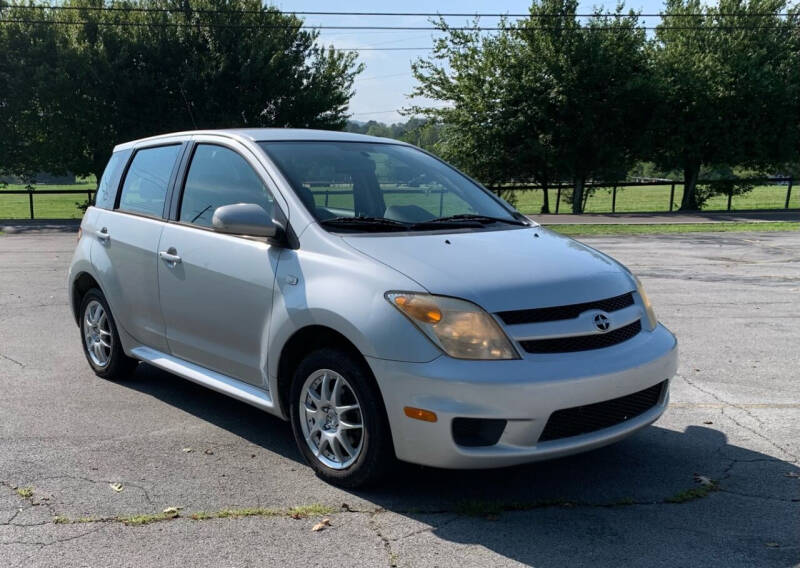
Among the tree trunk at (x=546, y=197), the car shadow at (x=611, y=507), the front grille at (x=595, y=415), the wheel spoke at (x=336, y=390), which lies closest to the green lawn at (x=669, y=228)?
the tree trunk at (x=546, y=197)

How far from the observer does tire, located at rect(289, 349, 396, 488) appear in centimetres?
377

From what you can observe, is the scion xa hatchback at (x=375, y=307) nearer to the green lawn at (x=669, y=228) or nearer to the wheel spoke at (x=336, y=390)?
the wheel spoke at (x=336, y=390)

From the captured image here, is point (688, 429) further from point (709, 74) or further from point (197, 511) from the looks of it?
point (709, 74)

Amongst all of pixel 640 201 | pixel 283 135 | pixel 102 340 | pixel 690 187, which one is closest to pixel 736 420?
pixel 283 135

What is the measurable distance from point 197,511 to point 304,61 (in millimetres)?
29778

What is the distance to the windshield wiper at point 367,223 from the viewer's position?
4344mm

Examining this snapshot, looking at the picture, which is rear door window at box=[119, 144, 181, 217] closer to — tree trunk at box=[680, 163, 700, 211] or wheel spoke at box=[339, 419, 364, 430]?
wheel spoke at box=[339, 419, 364, 430]

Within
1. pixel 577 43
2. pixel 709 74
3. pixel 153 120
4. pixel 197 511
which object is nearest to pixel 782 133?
pixel 709 74

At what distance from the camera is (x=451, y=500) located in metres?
3.93

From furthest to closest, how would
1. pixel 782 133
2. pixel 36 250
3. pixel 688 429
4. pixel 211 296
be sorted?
pixel 782 133, pixel 36 250, pixel 688 429, pixel 211 296

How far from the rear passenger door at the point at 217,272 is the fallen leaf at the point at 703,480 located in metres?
2.34

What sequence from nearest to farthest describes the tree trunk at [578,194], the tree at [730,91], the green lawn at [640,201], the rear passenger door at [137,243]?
the rear passenger door at [137,243] < the tree at [730,91] < the tree trunk at [578,194] < the green lawn at [640,201]

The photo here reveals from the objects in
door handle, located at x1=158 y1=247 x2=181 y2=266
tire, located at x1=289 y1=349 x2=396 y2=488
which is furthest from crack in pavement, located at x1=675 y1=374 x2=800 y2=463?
door handle, located at x1=158 y1=247 x2=181 y2=266

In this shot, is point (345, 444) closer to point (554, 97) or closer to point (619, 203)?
point (554, 97)
